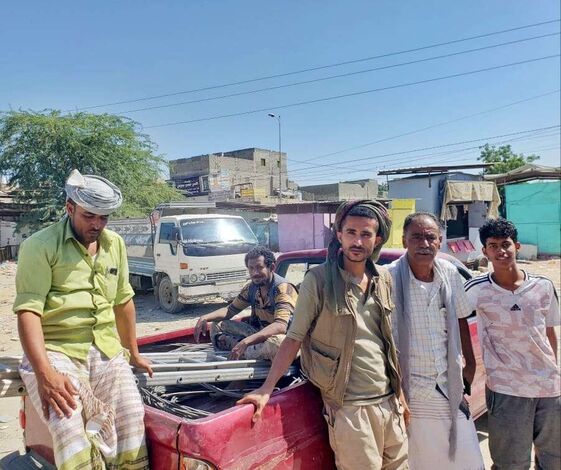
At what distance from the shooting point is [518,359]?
2383 mm

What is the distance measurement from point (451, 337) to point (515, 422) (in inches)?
24.8

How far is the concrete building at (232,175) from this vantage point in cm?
3403

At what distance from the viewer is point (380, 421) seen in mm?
1919

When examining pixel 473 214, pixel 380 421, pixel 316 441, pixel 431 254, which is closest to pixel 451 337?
pixel 431 254

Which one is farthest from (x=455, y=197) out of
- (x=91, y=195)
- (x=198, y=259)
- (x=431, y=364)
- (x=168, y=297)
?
(x=91, y=195)

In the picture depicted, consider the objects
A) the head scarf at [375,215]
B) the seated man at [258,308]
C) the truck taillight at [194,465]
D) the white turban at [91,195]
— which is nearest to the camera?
the truck taillight at [194,465]

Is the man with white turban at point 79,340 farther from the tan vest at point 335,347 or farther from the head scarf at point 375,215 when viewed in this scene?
the head scarf at point 375,215

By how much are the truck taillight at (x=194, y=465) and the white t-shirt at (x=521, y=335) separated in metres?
1.60

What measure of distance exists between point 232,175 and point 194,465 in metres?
36.4

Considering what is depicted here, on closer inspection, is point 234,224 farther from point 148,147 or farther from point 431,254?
point 148,147

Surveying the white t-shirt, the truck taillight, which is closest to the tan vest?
the truck taillight

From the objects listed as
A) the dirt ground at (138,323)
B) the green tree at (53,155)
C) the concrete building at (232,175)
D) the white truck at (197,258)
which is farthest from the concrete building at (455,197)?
the concrete building at (232,175)

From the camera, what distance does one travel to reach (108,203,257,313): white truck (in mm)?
9500

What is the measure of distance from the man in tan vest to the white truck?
768cm
